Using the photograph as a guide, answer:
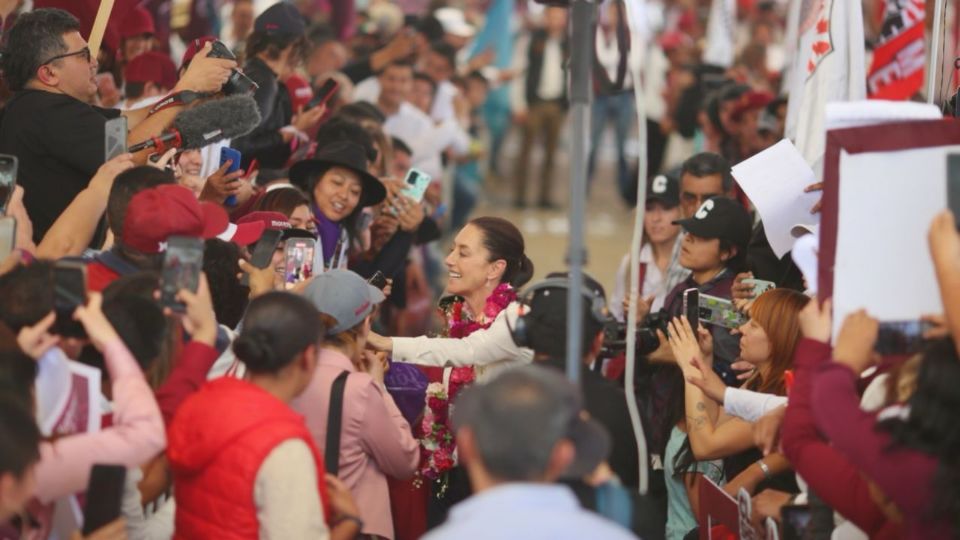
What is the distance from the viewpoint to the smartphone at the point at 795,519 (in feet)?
14.0

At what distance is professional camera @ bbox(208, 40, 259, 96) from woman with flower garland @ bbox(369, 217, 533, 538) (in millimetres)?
1228

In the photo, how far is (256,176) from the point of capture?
7508mm

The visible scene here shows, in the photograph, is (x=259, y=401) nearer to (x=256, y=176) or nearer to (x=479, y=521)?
(x=479, y=521)

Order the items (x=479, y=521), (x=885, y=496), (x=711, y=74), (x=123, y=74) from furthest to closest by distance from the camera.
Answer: (x=711, y=74), (x=123, y=74), (x=885, y=496), (x=479, y=521)

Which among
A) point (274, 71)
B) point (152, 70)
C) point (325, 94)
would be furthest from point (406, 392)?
point (152, 70)

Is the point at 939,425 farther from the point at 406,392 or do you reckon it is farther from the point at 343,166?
the point at 343,166

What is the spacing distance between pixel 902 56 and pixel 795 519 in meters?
4.36

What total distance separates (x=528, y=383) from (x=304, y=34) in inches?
192

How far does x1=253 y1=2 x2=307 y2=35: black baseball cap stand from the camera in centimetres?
769

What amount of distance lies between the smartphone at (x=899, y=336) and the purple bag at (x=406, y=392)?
84.0 inches

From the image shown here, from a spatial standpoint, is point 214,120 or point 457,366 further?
point 214,120

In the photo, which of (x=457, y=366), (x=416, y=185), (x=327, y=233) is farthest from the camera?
(x=416, y=185)

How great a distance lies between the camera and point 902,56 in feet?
A: 26.0

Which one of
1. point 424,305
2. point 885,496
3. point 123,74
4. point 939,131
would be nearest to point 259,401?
point 885,496
